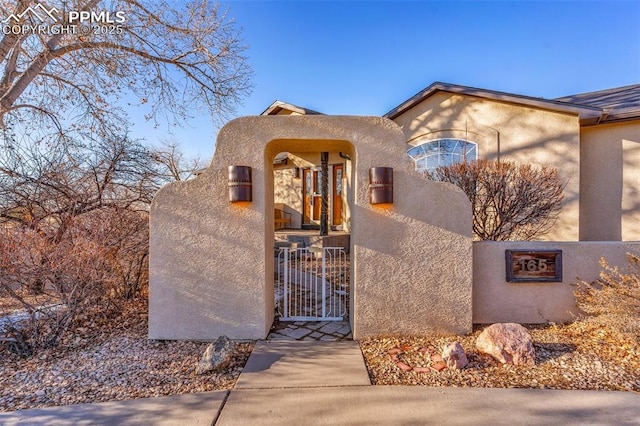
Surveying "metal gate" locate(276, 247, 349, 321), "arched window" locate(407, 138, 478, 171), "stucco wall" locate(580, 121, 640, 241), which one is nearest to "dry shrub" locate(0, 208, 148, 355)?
"metal gate" locate(276, 247, 349, 321)

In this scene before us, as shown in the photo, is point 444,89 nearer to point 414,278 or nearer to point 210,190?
point 414,278

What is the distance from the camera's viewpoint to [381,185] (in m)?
4.38

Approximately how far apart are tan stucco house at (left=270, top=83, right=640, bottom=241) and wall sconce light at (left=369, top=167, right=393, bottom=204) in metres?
4.03

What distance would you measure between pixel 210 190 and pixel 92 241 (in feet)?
7.48

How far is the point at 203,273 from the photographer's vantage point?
4.46 meters

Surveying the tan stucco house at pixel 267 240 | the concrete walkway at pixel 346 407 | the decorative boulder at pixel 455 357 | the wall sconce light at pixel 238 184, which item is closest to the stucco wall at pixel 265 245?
the tan stucco house at pixel 267 240

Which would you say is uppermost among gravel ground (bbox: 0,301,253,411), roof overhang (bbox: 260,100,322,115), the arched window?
roof overhang (bbox: 260,100,322,115)

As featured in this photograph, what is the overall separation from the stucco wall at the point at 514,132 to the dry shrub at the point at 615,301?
181 inches

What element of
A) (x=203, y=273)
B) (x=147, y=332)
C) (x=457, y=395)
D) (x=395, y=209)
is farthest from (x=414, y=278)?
(x=147, y=332)

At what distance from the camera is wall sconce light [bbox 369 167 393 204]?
4379mm

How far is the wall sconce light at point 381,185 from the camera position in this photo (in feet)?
14.4

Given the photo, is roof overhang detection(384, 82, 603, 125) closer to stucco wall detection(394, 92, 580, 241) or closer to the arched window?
stucco wall detection(394, 92, 580, 241)

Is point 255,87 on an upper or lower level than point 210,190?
upper

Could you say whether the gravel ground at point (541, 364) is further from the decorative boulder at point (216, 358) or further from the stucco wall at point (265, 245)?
the decorative boulder at point (216, 358)
